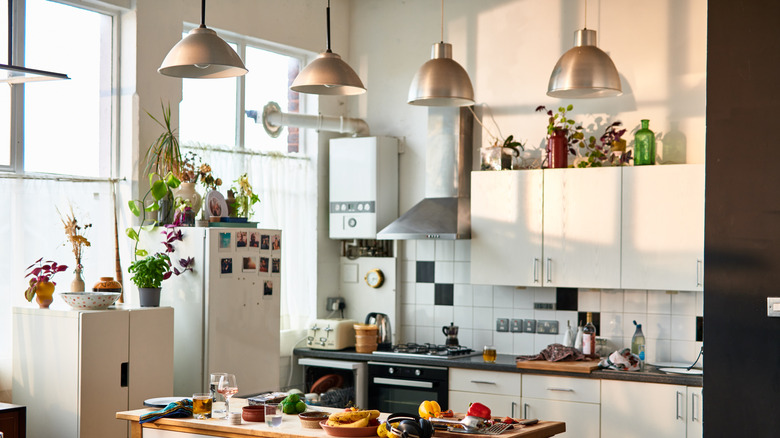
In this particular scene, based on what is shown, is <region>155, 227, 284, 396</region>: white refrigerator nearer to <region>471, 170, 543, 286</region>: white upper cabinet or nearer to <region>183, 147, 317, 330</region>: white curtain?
<region>183, 147, 317, 330</region>: white curtain

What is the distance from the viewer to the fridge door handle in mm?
4648

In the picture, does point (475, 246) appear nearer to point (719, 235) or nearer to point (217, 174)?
point (217, 174)

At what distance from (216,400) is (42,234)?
5.74ft

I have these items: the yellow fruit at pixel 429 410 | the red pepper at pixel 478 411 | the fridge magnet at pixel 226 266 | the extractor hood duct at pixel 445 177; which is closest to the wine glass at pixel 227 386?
the yellow fruit at pixel 429 410

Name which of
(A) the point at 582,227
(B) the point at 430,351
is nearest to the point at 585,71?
(A) the point at 582,227

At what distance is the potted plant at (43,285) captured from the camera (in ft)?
15.2

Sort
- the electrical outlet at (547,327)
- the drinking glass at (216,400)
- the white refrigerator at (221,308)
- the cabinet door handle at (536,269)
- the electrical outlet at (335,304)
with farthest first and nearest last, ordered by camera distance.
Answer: the electrical outlet at (335,304) < the electrical outlet at (547,327) < the cabinet door handle at (536,269) < the white refrigerator at (221,308) < the drinking glass at (216,400)

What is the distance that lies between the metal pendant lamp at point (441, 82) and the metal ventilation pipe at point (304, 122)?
2207mm

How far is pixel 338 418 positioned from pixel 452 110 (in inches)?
127

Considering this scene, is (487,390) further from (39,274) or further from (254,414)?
(39,274)

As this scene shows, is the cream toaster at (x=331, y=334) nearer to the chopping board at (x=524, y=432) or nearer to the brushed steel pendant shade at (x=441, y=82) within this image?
the brushed steel pendant shade at (x=441, y=82)

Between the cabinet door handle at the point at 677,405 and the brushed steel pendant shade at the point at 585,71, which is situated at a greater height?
the brushed steel pendant shade at the point at 585,71

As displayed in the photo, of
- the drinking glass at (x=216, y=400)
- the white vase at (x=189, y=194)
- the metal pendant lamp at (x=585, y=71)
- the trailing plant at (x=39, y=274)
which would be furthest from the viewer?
the white vase at (x=189, y=194)

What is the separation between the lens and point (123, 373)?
4.68 meters
